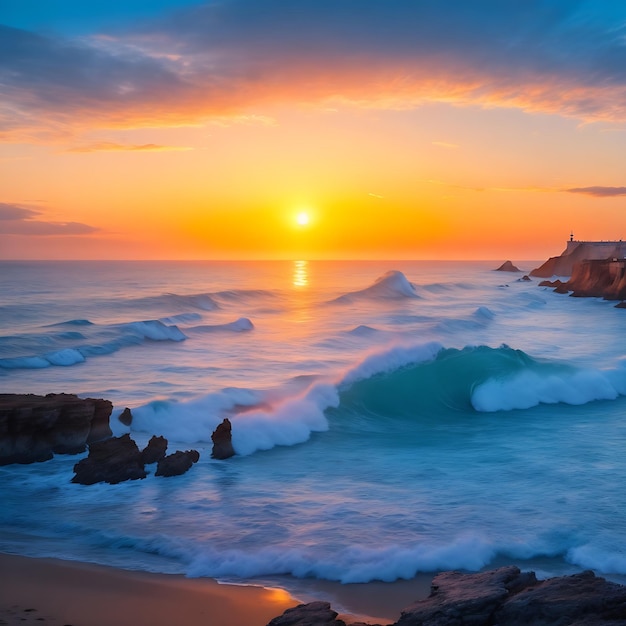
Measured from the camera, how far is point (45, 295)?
61.3 meters

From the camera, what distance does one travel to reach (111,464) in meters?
11.0

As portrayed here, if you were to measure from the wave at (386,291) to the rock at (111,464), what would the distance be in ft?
156

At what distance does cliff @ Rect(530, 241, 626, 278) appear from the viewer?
94.1 m

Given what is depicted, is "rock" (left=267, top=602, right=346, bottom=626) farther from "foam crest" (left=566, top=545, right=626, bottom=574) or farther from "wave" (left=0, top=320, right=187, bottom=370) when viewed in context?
"wave" (left=0, top=320, right=187, bottom=370)

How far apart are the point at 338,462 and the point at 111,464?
4238mm

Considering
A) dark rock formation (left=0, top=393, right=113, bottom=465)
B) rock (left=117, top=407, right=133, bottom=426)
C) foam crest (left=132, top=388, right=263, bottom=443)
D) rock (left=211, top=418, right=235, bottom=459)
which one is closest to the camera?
dark rock formation (left=0, top=393, right=113, bottom=465)

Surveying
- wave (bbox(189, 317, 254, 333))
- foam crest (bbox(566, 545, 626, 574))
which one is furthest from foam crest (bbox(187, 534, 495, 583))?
wave (bbox(189, 317, 254, 333))

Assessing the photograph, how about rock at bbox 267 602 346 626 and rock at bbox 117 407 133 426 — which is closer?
rock at bbox 267 602 346 626

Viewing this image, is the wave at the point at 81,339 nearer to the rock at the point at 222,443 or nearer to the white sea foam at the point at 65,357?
the white sea foam at the point at 65,357

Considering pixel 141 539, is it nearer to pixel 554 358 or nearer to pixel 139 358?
pixel 139 358

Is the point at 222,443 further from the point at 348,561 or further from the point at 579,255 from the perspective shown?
the point at 579,255

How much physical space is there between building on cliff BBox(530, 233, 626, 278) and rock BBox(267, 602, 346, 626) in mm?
82074

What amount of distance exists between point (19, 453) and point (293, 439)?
18.1 feet

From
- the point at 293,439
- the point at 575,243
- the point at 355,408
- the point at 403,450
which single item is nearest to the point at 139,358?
the point at 355,408
